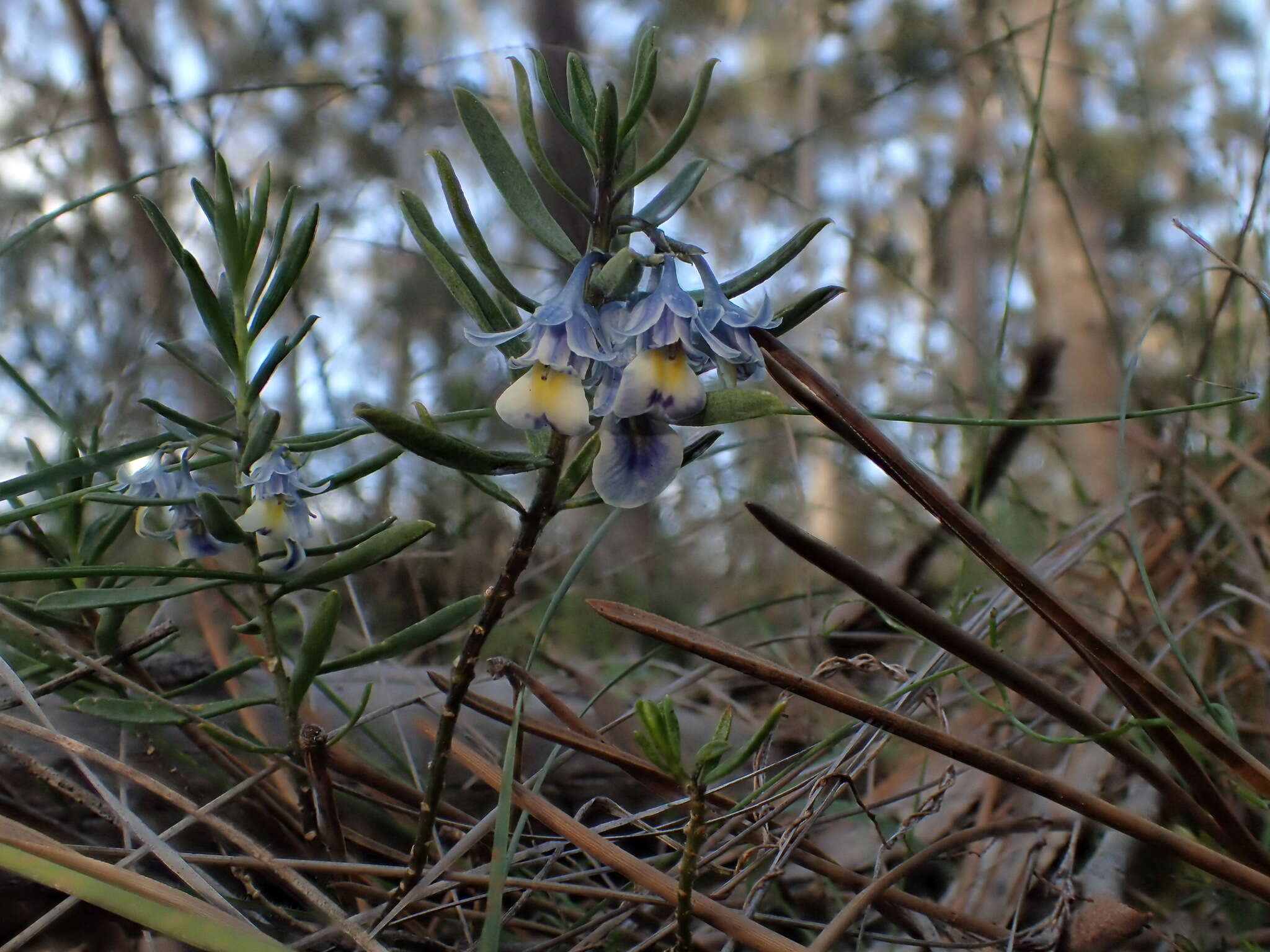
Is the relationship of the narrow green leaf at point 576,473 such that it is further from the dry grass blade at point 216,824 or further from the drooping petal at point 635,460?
the dry grass blade at point 216,824

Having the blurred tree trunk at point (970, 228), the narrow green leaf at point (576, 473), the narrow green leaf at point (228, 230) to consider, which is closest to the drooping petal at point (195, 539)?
the narrow green leaf at point (228, 230)

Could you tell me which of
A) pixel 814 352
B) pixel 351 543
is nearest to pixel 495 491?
pixel 351 543

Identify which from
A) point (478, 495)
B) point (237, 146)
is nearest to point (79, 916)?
point (478, 495)

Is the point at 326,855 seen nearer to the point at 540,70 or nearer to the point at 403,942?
the point at 403,942

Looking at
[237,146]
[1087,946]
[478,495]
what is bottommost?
[1087,946]

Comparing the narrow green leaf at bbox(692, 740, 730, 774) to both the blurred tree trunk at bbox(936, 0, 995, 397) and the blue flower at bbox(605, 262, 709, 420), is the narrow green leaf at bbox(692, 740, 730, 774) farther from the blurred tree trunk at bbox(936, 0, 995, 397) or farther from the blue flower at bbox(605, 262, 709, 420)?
the blurred tree trunk at bbox(936, 0, 995, 397)

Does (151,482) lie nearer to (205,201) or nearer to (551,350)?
(205,201)
